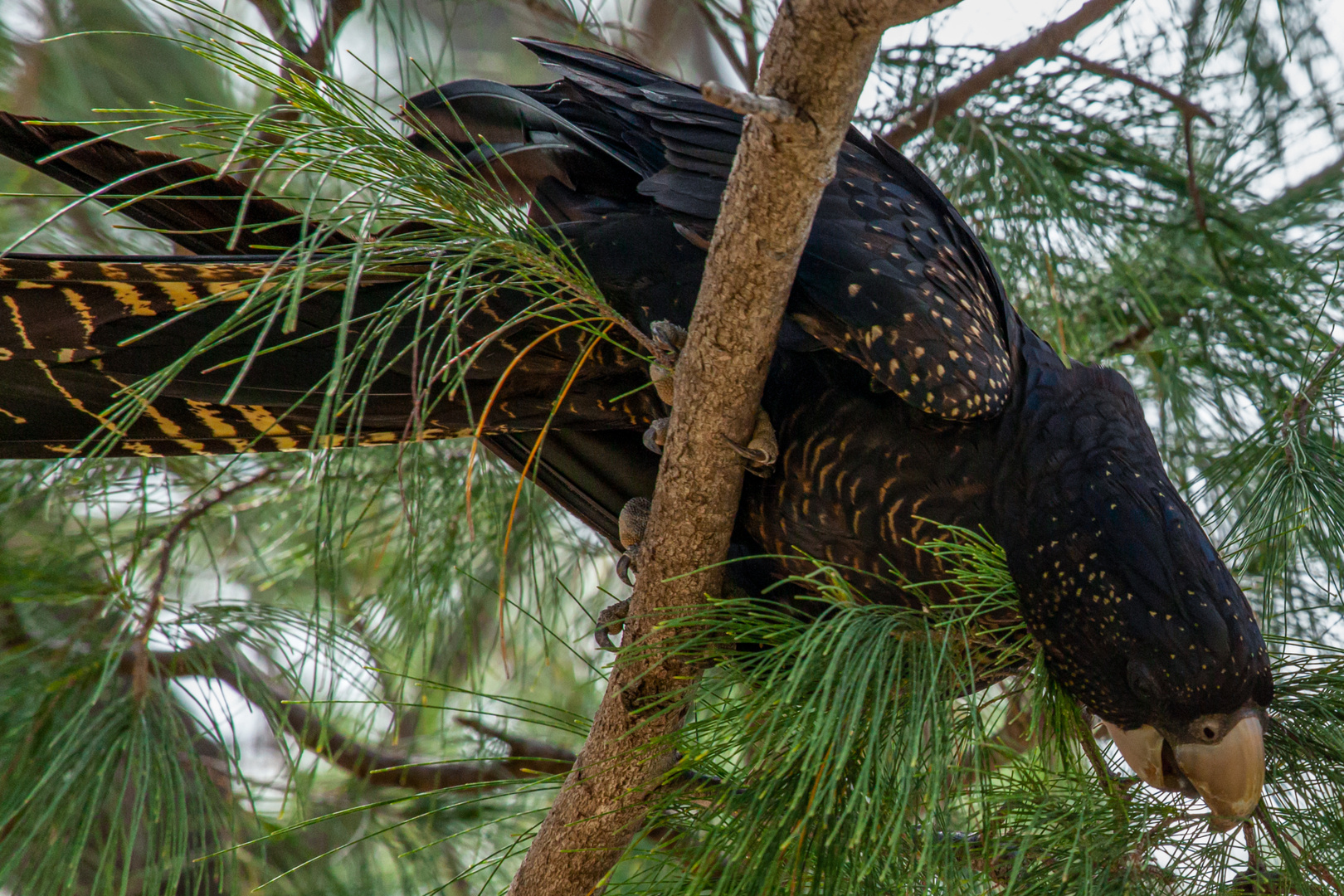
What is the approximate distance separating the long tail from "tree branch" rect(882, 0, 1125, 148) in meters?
0.93

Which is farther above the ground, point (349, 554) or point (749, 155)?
A: point (349, 554)

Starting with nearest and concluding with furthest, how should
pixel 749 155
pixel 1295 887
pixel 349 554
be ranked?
pixel 749 155, pixel 1295 887, pixel 349 554

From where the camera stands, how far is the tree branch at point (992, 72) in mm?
1974

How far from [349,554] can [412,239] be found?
146cm

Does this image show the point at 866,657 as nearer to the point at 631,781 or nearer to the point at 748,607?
the point at 748,607

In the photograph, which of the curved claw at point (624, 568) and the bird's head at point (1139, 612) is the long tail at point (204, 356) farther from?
the bird's head at point (1139, 612)

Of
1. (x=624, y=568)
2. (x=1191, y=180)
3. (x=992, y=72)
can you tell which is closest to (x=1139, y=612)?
(x=624, y=568)

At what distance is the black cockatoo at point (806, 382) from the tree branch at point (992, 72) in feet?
1.77

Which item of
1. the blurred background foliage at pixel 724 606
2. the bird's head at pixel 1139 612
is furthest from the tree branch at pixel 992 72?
the bird's head at pixel 1139 612

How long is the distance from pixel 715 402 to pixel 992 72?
123 centimetres

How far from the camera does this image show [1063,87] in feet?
7.14

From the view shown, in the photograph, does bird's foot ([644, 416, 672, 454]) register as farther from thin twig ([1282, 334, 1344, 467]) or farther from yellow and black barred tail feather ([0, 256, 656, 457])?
thin twig ([1282, 334, 1344, 467])

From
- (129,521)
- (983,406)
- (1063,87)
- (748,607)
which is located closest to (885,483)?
(983,406)

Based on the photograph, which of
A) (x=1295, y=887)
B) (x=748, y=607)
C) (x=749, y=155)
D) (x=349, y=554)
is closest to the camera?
(x=749, y=155)
